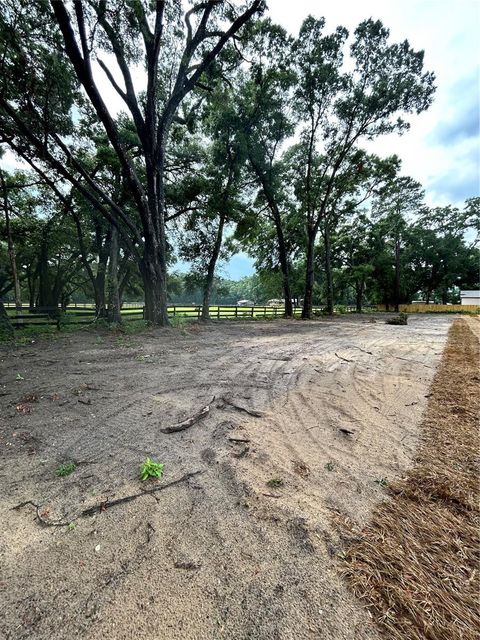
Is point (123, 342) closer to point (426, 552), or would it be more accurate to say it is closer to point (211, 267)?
point (426, 552)

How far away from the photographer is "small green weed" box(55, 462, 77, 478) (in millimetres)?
1842

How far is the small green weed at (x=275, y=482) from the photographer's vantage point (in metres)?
1.74

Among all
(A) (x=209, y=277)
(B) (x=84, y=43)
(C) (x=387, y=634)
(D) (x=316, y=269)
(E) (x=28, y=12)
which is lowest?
(C) (x=387, y=634)

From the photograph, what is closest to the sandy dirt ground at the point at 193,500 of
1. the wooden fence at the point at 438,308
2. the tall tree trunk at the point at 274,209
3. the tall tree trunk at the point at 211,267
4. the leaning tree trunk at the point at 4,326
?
the leaning tree trunk at the point at 4,326

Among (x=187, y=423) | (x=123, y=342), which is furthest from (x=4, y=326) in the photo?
(x=187, y=423)

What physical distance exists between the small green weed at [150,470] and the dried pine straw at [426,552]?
1.23m

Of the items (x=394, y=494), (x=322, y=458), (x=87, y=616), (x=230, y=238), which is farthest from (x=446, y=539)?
(x=230, y=238)

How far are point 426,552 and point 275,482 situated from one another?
84 centimetres

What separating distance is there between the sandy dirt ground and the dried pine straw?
10cm

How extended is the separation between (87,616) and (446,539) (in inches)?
67.2

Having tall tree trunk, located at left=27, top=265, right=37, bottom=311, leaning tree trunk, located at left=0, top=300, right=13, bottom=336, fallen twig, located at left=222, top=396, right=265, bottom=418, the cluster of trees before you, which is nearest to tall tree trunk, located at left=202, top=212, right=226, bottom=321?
the cluster of trees

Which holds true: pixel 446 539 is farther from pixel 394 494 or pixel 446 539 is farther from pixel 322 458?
pixel 322 458

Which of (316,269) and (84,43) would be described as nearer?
(84,43)

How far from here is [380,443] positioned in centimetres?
224
